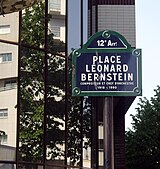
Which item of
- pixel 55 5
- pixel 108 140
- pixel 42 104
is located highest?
pixel 55 5

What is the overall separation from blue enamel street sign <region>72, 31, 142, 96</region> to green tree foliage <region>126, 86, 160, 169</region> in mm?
25380

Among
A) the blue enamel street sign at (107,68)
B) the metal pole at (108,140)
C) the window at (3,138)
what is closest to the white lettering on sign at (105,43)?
the blue enamel street sign at (107,68)

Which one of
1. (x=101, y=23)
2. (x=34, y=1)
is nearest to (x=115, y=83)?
(x=34, y=1)

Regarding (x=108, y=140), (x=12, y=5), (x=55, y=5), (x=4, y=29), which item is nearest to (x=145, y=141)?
(x=55, y=5)

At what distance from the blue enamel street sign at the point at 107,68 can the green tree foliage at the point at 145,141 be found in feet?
83.3

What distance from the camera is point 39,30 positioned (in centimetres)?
1188

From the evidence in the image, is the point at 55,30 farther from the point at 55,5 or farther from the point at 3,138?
the point at 3,138

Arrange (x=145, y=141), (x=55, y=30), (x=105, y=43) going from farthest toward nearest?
(x=145, y=141) → (x=55, y=30) → (x=105, y=43)

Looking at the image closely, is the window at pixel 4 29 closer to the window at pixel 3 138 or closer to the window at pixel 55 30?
the window at pixel 55 30

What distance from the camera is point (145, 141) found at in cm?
3097

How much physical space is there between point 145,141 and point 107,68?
26.4 metres

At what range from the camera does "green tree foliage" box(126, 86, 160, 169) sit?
3061 centimetres

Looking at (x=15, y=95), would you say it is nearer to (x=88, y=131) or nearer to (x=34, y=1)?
(x=88, y=131)

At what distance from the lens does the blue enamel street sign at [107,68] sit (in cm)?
498
